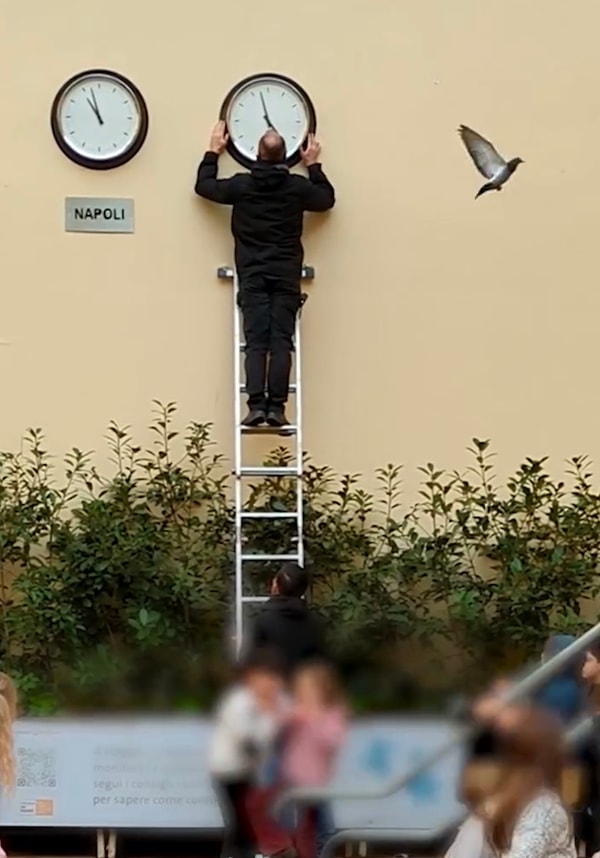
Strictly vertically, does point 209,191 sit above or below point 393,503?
above

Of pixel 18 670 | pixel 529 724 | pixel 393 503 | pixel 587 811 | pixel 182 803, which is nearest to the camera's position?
pixel 529 724

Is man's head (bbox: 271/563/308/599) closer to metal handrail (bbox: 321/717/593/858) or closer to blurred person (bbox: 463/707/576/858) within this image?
metal handrail (bbox: 321/717/593/858)

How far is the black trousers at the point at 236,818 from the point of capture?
17.7ft

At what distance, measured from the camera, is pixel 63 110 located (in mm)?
7543

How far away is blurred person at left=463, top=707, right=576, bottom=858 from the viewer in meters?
3.52

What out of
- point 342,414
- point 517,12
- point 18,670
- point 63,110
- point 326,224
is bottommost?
point 18,670

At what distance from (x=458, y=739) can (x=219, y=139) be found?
374cm

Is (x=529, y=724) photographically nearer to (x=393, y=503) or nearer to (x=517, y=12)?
(x=393, y=503)

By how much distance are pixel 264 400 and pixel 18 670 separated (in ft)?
5.52

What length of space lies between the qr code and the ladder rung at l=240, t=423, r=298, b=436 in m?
1.84

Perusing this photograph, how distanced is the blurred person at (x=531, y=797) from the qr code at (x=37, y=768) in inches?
122

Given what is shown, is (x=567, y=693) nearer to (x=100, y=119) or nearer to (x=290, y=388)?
(x=290, y=388)

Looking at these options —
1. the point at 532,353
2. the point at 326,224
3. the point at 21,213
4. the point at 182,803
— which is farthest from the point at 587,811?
the point at 21,213

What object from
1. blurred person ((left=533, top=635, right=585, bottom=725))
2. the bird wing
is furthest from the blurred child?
the bird wing
